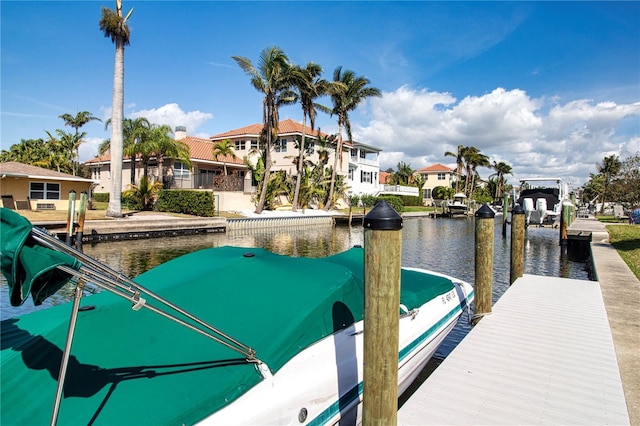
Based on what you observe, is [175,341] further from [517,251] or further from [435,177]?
[435,177]

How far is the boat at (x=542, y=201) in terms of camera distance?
25859 millimetres

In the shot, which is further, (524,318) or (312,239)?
(312,239)

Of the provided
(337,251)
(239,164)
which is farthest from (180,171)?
(337,251)

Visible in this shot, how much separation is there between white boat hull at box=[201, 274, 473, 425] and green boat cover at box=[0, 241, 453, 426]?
8 cm

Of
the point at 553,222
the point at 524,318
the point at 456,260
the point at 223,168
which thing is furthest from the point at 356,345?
the point at 223,168

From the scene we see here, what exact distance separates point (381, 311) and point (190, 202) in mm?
28603

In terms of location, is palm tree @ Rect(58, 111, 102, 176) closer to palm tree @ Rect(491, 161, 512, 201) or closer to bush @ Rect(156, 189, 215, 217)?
bush @ Rect(156, 189, 215, 217)

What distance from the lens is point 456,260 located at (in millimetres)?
16688

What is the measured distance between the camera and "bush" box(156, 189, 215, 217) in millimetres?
29703

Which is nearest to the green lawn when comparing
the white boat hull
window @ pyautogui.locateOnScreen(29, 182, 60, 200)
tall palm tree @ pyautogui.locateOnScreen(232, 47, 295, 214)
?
the white boat hull

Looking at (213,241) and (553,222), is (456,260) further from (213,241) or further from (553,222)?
(553,222)

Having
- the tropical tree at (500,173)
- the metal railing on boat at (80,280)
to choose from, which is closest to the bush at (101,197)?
the metal railing on boat at (80,280)

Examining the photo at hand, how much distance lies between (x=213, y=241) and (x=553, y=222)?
23.4 metres

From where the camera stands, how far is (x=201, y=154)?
4162cm
